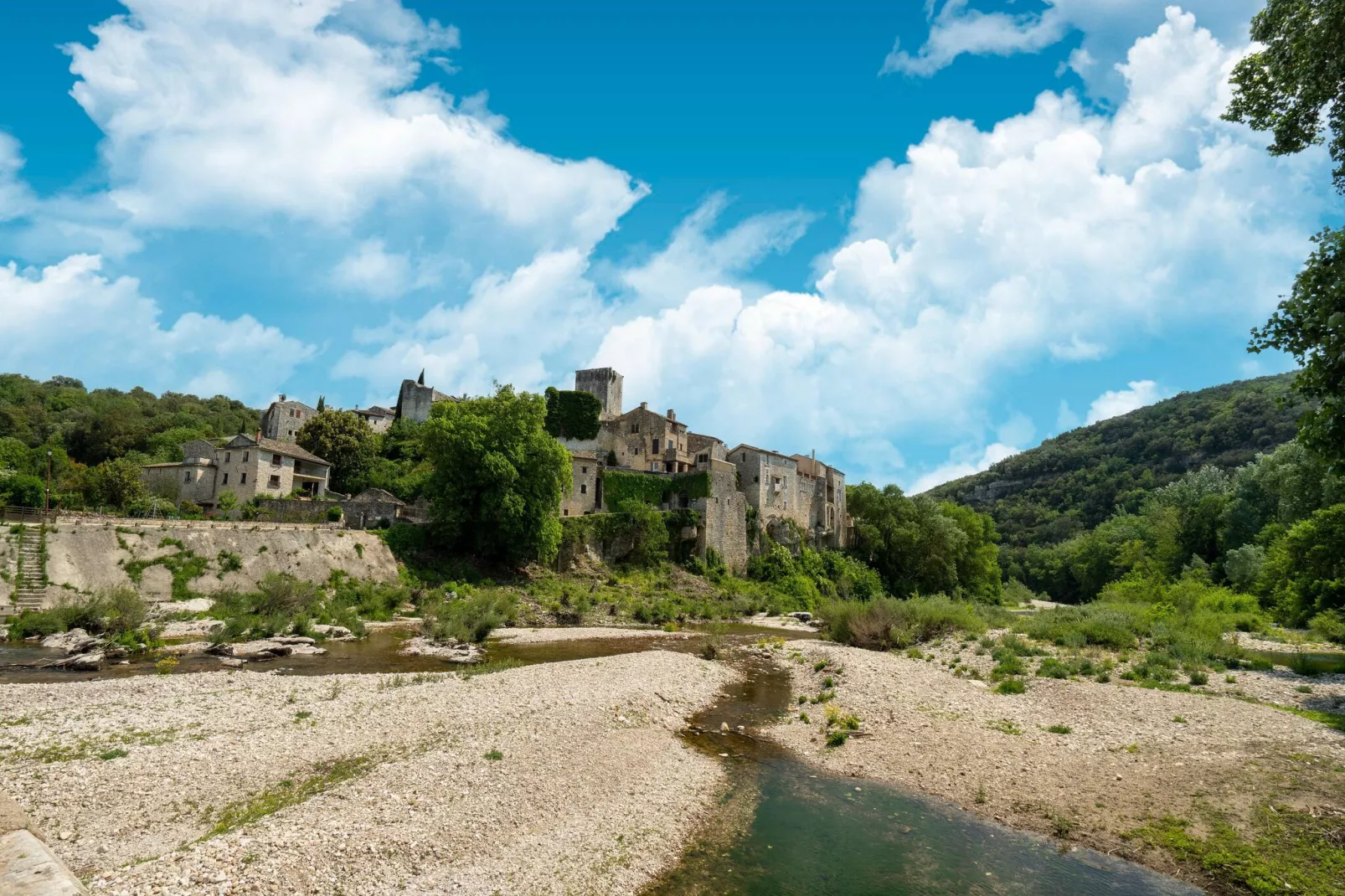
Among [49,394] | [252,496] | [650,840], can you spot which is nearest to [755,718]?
[650,840]

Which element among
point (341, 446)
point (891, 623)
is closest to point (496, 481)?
point (341, 446)

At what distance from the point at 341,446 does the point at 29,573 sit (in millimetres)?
32385

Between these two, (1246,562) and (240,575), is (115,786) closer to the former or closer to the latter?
(240,575)

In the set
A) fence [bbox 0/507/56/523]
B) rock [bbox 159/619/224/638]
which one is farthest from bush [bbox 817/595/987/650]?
fence [bbox 0/507/56/523]

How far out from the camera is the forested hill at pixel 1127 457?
108 meters

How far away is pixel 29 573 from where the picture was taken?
2783cm

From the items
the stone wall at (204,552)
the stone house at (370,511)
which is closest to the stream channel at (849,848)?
the stone wall at (204,552)

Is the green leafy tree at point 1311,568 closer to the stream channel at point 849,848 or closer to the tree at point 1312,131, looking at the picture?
the tree at point 1312,131

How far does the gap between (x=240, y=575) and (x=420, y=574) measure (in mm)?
9773

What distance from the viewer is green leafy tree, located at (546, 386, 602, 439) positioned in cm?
6388

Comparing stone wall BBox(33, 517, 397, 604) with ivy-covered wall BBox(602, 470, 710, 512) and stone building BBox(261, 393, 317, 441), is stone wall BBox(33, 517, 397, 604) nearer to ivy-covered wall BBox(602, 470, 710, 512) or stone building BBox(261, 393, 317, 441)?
ivy-covered wall BBox(602, 470, 710, 512)

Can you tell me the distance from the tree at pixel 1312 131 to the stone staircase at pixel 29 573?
39107 mm

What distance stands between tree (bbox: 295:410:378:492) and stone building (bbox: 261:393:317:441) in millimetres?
14781

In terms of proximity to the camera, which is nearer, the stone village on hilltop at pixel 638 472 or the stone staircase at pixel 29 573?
the stone staircase at pixel 29 573
